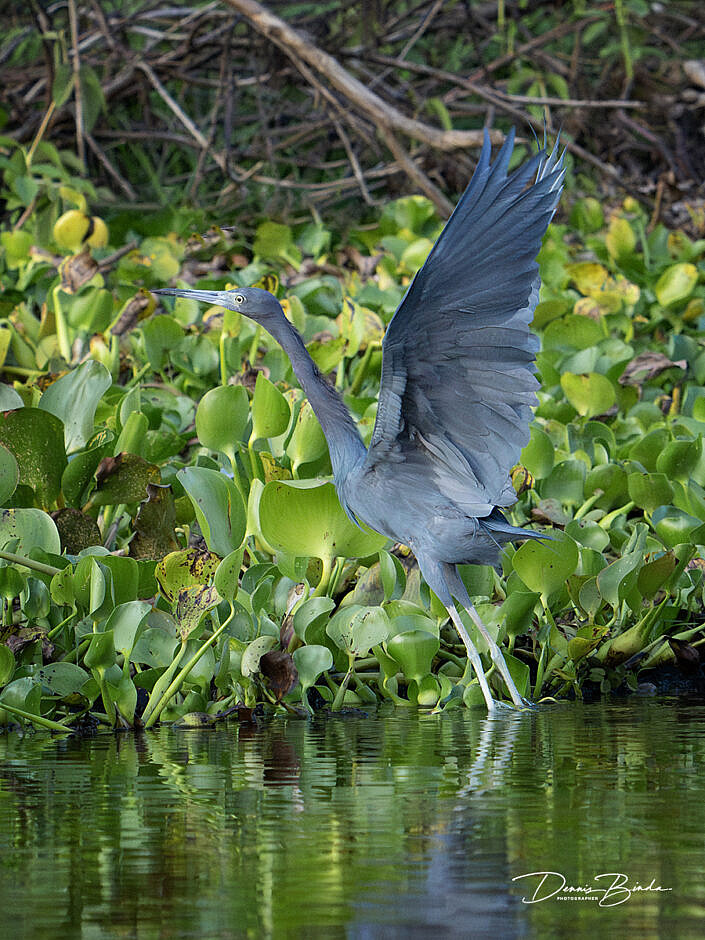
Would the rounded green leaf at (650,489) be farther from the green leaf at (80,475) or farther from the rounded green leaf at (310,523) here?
the green leaf at (80,475)

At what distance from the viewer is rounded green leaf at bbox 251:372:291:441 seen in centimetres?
375

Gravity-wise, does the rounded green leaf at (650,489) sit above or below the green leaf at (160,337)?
below

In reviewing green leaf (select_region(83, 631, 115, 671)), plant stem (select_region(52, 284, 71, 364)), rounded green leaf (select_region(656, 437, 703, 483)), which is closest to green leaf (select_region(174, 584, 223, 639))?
green leaf (select_region(83, 631, 115, 671))

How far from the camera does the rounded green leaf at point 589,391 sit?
15.1ft

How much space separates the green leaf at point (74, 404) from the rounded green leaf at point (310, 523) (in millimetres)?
802

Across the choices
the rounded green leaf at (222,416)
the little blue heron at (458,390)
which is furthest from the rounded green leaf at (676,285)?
the little blue heron at (458,390)

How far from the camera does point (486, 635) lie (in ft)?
10.7

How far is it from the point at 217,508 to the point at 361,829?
1291mm

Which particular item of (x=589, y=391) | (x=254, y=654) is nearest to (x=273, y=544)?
(x=254, y=654)

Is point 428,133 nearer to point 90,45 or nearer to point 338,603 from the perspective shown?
point 90,45

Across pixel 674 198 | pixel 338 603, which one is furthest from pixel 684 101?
pixel 338 603

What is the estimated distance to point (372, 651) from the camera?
3365 millimetres

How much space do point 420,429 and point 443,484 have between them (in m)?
0.17

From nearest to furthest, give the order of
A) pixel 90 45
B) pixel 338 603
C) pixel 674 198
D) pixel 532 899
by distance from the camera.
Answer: pixel 532 899
pixel 338 603
pixel 90 45
pixel 674 198
